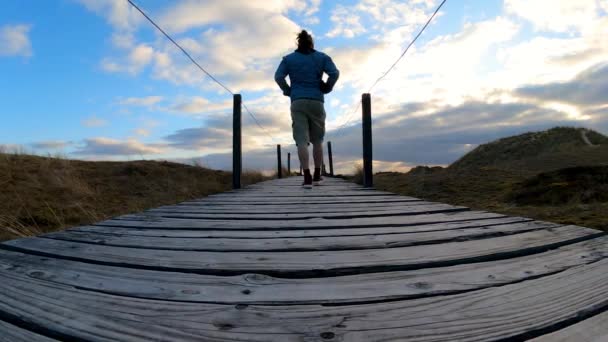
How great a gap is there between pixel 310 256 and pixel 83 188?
23.2 feet

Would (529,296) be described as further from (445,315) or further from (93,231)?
(93,231)

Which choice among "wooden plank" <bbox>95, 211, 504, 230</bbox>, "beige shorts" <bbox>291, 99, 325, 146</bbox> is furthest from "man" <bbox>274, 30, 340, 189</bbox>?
"wooden plank" <bbox>95, 211, 504, 230</bbox>

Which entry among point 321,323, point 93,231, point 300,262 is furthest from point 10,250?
point 321,323

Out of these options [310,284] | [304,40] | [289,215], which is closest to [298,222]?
[289,215]

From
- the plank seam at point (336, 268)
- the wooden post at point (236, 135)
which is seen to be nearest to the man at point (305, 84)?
the wooden post at point (236, 135)

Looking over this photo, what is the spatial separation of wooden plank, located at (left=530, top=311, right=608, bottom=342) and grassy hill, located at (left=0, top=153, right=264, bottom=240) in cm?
432

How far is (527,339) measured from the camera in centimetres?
81

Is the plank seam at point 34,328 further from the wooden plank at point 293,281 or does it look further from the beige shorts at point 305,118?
the beige shorts at point 305,118

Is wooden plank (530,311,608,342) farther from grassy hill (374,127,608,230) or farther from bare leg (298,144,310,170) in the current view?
bare leg (298,144,310,170)

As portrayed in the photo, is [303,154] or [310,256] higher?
[303,154]

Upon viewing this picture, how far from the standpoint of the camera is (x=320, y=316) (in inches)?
36.3

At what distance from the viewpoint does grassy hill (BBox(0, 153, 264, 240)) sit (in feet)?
16.4

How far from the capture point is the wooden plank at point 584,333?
2.66ft

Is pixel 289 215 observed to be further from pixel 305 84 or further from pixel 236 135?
pixel 236 135
